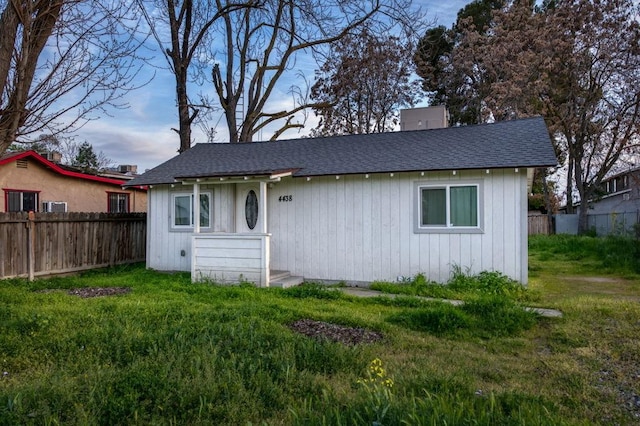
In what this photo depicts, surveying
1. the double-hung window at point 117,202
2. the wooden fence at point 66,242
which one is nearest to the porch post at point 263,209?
the wooden fence at point 66,242

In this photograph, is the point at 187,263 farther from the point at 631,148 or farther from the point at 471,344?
the point at 631,148

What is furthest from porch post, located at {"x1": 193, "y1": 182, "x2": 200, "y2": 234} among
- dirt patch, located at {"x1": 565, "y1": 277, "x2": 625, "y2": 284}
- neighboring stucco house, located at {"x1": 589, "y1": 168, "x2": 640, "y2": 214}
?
neighboring stucco house, located at {"x1": 589, "y1": 168, "x2": 640, "y2": 214}

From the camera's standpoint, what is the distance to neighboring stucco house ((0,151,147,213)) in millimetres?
14531

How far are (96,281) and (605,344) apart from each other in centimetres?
942

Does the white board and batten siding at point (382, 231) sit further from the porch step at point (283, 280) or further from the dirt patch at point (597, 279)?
the dirt patch at point (597, 279)

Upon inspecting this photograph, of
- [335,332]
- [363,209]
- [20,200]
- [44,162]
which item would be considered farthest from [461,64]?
[335,332]

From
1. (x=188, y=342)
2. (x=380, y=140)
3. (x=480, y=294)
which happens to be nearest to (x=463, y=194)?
(x=480, y=294)

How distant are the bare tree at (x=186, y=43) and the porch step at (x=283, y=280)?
8.79m

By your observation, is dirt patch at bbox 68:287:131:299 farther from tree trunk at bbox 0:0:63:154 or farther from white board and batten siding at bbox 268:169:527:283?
tree trunk at bbox 0:0:63:154

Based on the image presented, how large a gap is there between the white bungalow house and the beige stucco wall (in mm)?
6793

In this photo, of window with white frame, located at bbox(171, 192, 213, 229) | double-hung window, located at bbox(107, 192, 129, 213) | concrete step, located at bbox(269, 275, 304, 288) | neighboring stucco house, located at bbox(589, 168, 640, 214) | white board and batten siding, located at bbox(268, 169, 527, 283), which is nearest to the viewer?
white board and batten siding, located at bbox(268, 169, 527, 283)

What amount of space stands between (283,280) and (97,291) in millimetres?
3689

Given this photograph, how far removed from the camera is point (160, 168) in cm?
1179

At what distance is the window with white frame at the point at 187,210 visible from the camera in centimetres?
1061
